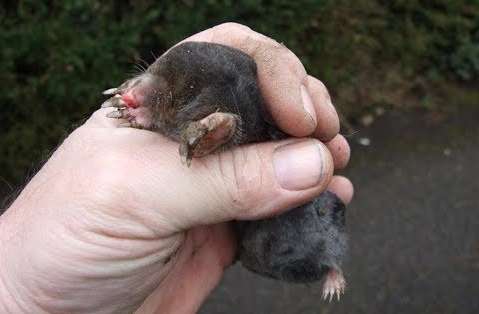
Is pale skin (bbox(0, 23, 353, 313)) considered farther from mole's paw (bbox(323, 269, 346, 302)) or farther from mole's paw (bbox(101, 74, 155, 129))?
mole's paw (bbox(323, 269, 346, 302))

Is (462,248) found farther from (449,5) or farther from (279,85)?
(279,85)

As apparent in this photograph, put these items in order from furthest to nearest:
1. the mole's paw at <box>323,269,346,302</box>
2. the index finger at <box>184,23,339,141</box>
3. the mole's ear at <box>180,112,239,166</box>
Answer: the mole's paw at <box>323,269,346,302</box> → the index finger at <box>184,23,339,141</box> → the mole's ear at <box>180,112,239,166</box>

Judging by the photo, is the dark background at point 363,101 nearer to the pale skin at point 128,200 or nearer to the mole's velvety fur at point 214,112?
the pale skin at point 128,200

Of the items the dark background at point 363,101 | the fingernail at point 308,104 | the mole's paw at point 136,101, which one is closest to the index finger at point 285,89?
the fingernail at point 308,104

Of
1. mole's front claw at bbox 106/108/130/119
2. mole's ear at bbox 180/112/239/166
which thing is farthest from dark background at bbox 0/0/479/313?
mole's ear at bbox 180/112/239/166

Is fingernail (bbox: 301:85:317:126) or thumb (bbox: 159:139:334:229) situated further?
fingernail (bbox: 301:85:317:126)

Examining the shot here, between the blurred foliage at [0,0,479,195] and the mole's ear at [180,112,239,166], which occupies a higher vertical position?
the mole's ear at [180,112,239,166]

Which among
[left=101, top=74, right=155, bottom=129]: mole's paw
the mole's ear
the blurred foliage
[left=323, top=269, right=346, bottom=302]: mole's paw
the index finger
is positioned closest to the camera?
the mole's ear

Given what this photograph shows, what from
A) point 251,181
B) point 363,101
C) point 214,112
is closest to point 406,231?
point 363,101
